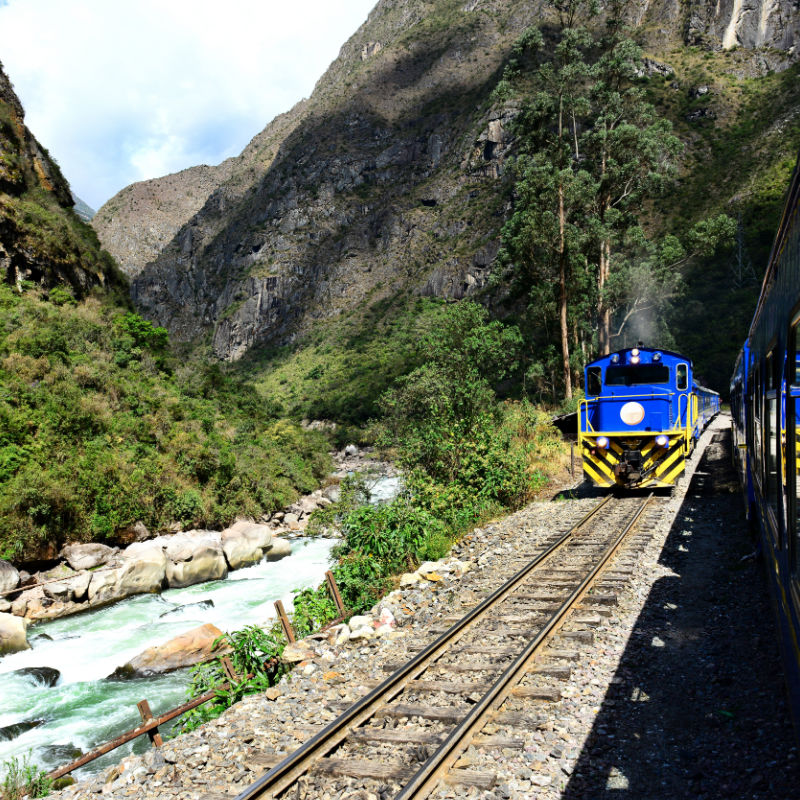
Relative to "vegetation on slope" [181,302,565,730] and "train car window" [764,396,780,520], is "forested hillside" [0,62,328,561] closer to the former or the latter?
"vegetation on slope" [181,302,565,730]

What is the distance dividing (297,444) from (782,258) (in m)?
31.9

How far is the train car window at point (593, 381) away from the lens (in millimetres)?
15430

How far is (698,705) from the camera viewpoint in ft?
17.4

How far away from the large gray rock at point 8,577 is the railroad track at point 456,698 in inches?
565

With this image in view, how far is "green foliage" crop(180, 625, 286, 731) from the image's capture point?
672cm

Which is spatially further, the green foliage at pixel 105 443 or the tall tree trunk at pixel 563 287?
the tall tree trunk at pixel 563 287

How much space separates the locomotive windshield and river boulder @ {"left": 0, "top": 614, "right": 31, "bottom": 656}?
15.5m

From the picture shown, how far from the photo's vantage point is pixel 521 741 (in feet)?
15.6

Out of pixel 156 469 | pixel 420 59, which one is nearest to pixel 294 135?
pixel 420 59

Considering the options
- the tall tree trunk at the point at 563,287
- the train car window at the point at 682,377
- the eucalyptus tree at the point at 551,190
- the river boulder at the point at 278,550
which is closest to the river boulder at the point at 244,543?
the river boulder at the point at 278,550

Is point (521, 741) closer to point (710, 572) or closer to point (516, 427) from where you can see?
point (710, 572)

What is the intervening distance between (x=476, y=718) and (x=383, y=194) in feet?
489

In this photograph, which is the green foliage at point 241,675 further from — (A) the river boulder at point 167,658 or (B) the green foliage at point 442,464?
(A) the river boulder at point 167,658

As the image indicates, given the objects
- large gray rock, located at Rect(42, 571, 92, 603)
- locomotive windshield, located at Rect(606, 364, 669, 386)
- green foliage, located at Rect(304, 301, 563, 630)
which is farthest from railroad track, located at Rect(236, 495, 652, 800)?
large gray rock, located at Rect(42, 571, 92, 603)
